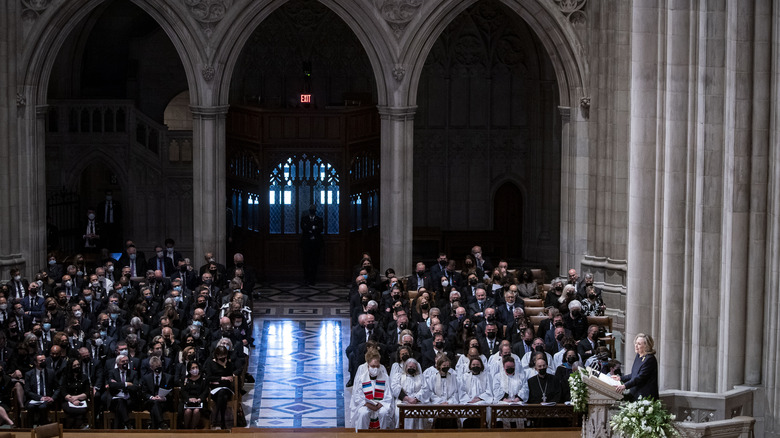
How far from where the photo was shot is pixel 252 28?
2566 centimetres

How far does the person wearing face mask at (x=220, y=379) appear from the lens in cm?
1852

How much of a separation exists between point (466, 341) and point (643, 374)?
5.29 meters

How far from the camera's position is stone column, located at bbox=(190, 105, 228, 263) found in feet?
85.0

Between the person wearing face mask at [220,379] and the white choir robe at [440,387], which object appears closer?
the white choir robe at [440,387]

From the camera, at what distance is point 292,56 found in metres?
30.6

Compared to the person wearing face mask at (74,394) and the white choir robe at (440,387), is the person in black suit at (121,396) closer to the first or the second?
the person wearing face mask at (74,394)

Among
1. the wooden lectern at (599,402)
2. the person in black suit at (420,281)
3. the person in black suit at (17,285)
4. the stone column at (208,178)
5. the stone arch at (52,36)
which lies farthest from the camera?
the stone column at (208,178)

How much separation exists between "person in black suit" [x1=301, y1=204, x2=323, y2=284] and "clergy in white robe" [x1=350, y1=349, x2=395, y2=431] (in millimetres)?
10052

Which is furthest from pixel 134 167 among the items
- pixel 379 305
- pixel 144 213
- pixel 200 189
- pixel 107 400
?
pixel 107 400

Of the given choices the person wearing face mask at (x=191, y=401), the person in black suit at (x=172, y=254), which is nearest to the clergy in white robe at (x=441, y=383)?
the person wearing face mask at (x=191, y=401)

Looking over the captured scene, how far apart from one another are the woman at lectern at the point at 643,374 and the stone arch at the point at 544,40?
11.3 metres

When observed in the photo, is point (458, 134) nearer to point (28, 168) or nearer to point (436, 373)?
point (28, 168)

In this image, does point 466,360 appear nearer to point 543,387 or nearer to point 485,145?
point 543,387

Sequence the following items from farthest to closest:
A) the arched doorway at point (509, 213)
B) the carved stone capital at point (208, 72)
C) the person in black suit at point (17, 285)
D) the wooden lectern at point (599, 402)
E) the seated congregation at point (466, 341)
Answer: the arched doorway at point (509, 213)
the carved stone capital at point (208, 72)
the person in black suit at point (17, 285)
the seated congregation at point (466, 341)
the wooden lectern at point (599, 402)
